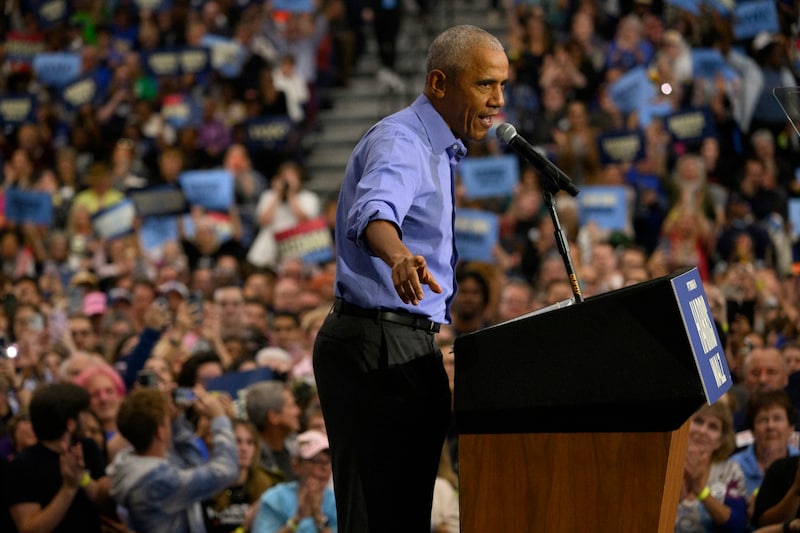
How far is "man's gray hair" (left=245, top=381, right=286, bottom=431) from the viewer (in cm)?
632

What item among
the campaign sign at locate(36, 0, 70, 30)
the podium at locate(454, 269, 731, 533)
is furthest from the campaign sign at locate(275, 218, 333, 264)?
the podium at locate(454, 269, 731, 533)

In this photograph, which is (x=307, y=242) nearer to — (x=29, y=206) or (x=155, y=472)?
(x=29, y=206)

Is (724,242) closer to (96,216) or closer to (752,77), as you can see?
(752,77)

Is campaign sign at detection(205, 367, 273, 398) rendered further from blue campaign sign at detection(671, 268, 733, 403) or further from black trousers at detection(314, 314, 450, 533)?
A: blue campaign sign at detection(671, 268, 733, 403)

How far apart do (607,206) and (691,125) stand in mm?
1141

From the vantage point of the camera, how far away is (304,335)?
8.01 metres

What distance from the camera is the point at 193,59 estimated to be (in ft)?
46.6

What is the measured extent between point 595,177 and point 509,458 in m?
8.31

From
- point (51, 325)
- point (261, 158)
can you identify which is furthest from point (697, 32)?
point (51, 325)

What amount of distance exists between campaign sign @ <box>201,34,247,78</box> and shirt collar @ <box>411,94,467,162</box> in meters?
11.5

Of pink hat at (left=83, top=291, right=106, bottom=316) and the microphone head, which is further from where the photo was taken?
pink hat at (left=83, top=291, right=106, bottom=316)

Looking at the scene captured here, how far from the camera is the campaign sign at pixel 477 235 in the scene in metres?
9.64

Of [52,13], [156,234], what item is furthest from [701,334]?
[52,13]

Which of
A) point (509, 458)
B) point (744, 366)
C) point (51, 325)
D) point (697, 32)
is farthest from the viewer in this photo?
point (697, 32)
